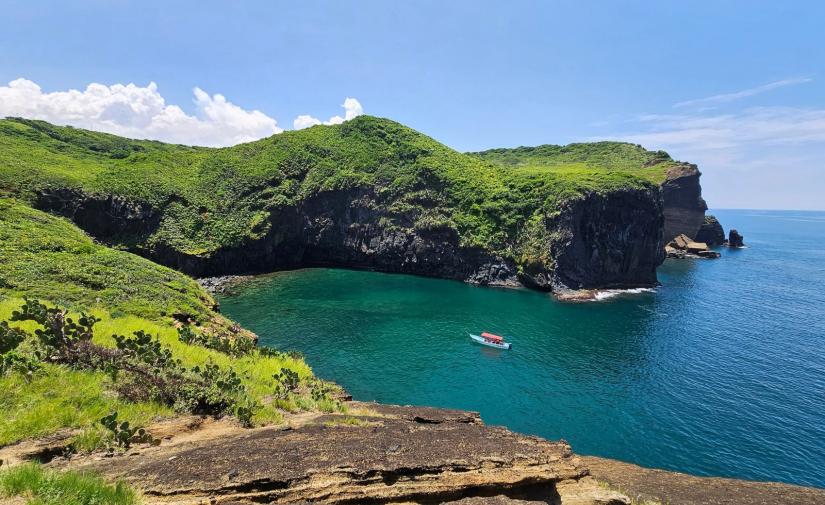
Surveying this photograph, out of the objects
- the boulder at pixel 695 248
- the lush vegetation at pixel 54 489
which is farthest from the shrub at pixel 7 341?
the boulder at pixel 695 248

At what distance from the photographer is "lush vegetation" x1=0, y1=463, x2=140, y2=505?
650 centimetres

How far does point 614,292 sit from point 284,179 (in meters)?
74.6

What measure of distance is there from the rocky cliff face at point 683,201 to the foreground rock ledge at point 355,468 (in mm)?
133464

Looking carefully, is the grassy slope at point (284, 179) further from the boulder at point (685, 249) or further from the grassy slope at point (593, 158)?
the boulder at point (685, 249)

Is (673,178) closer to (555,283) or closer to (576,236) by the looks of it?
Answer: (576,236)

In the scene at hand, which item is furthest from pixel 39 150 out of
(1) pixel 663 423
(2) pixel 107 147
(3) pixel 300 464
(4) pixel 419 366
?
(1) pixel 663 423

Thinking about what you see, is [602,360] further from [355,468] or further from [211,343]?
[355,468]

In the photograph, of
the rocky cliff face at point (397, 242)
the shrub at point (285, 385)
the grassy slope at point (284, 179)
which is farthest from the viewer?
the grassy slope at point (284, 179)

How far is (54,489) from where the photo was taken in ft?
21.8

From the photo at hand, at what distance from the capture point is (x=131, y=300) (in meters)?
29.1

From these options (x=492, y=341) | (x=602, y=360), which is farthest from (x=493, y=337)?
(x=602, y=360)

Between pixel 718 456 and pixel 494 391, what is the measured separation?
1664 centimetres

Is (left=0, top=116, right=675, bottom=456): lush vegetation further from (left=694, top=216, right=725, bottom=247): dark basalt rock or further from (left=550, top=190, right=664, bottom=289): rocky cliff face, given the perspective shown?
(left=694, top=216, right=725, bottom=247): dark basalt rock

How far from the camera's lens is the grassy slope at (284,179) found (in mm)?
Result: 77000
